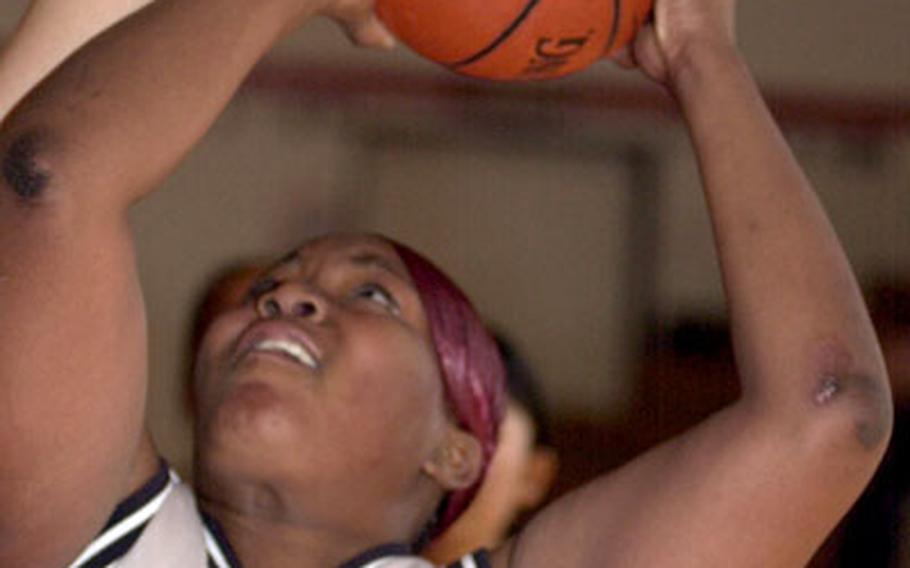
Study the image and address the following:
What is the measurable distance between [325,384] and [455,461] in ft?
0.65

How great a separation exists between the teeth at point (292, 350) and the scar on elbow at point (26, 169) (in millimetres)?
379

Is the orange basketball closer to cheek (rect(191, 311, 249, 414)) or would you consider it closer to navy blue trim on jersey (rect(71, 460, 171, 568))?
cheek (rect(191, 311, 249, 414))

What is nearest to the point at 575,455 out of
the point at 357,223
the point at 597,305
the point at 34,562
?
the point at 597,305

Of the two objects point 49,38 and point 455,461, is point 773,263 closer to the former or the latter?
point 455,461

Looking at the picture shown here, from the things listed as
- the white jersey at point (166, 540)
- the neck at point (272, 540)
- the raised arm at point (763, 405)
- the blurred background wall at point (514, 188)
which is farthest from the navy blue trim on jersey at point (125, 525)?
the blurred background wall at point (514, 188)

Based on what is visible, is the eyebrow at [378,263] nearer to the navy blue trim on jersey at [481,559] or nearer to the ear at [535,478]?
the navy blue trim on jersey at [481,559]

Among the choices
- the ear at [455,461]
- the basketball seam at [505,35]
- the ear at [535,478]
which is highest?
the basketball seam at [505,35]

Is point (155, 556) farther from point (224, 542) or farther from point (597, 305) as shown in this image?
point (597, 305)

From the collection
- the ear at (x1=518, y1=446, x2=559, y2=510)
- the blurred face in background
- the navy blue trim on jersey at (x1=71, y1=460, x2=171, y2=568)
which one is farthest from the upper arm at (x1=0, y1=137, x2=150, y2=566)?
the ear at (x1=518, y1=446, x2=559, y2=510)

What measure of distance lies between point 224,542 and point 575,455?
1840 mm

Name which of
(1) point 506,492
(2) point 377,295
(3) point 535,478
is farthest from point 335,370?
(3) point 535,478

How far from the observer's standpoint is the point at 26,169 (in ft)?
3.22

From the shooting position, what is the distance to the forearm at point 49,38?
4.37ft

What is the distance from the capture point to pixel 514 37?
1.34 meters
